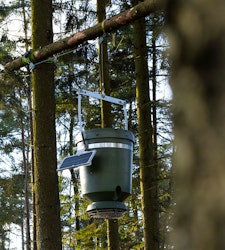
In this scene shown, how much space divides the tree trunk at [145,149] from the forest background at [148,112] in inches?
0.6

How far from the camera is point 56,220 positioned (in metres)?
5.60

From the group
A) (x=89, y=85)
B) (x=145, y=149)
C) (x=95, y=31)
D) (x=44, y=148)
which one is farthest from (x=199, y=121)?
(x=89, y=85)

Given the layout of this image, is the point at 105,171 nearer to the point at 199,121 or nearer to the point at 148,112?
the point at 199,121

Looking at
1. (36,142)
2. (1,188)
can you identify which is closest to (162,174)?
(36,142)

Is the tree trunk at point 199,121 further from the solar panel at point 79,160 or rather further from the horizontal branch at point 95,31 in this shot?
the solar panel at point 79,160

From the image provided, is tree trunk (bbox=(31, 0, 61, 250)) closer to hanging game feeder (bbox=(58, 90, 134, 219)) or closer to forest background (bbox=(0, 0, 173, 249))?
forest background (bbox=(0, 0, 173, 249))

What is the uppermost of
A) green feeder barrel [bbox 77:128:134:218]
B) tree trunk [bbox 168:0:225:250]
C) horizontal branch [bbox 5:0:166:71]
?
horizontal branch [bbox 5:0:166:71]

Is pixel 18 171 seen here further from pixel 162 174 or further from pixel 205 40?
pixel 205 40

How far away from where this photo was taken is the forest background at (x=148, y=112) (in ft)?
1.41

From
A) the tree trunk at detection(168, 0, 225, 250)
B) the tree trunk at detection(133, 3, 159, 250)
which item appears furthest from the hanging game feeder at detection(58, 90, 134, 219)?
the tree trunk at detection(168, 0, 225, 250)

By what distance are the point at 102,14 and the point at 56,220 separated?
4.91 m

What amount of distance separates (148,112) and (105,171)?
461cm

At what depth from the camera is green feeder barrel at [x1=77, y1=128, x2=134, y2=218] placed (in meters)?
4.90

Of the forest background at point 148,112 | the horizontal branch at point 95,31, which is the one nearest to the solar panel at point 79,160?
the forest background at point 148,112
